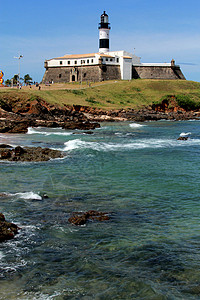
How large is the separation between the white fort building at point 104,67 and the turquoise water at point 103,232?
71307 millimetres

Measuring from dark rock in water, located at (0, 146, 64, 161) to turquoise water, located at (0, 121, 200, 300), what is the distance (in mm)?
1261

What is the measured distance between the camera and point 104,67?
9356cm

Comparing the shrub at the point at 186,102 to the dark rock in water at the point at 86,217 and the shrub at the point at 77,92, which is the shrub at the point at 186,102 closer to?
the shrub at the point at 77,92

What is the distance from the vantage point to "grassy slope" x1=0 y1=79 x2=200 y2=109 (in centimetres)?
7054

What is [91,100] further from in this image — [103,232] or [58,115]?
[103,232]

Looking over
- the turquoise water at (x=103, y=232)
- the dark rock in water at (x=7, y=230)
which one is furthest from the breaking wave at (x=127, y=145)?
the dark rock in water at (x=7, y=230)

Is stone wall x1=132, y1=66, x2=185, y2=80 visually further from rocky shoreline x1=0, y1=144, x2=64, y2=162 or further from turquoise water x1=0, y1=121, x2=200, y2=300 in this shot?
turquoise water x1=0, y1=121, x2=200, y2=300

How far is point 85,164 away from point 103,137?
1663cm

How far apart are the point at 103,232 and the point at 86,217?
57.0 inches

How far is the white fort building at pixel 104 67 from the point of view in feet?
310

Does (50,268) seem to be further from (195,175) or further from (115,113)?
(115,113)

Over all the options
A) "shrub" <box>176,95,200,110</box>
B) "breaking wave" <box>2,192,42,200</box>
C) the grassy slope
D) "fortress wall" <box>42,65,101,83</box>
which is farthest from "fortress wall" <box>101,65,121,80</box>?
"breaking wave" <box>2,192,42,200</box>

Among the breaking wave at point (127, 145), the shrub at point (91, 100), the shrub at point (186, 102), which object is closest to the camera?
the breaking wave at point (127, 145)

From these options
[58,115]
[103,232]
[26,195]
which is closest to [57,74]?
[58,115]
